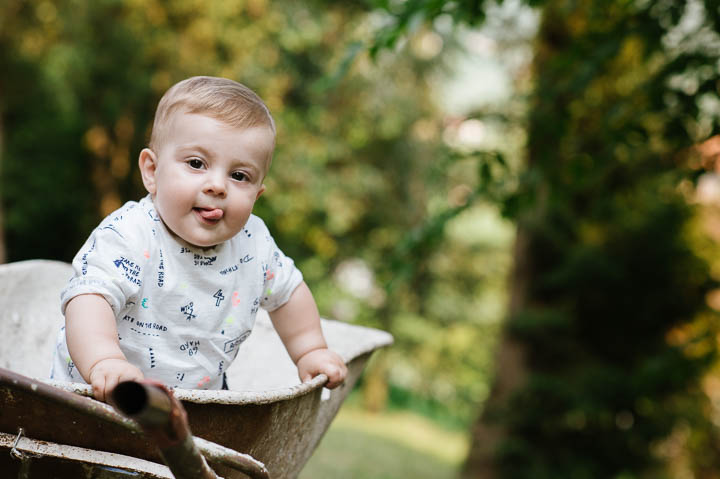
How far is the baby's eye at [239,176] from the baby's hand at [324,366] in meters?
0.42

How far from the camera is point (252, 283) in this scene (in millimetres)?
1447

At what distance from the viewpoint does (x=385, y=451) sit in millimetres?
8719

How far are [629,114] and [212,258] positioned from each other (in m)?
3.11

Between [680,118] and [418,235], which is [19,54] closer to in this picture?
[418,235]

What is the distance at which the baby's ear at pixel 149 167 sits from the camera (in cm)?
136

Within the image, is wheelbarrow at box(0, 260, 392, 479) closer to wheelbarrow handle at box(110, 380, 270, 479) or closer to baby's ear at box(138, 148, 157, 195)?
wheelbarrow handle at box(110, 380, 270, 479)

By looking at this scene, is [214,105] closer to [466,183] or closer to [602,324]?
[602,324]

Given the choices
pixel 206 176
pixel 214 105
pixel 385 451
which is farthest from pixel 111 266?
pixel 385 451

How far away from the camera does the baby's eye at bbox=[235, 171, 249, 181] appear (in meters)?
1.31

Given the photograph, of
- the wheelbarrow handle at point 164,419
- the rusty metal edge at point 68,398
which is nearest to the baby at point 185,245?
the rusty metal edge at point 68,398

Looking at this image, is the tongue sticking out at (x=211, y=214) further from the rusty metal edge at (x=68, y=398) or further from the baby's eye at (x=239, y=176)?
the rusty metal edge at (x=68, y=398)

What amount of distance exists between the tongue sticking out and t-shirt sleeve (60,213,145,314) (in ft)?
0.43

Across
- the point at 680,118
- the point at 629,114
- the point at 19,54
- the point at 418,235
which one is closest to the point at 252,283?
the point at 418,235

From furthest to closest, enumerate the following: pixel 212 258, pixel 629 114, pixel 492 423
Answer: pixel 492 423 → pixel 629 114 → pixel 212 258
